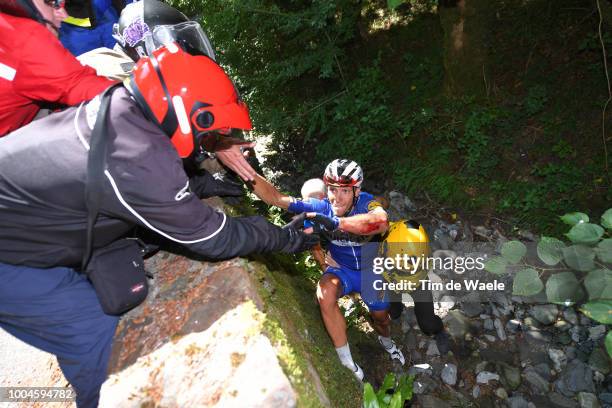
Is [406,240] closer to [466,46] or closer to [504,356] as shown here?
[504,356]

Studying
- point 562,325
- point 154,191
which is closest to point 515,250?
point 154,191

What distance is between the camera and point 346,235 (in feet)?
13.9

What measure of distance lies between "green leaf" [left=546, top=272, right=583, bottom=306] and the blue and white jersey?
1.99 meters

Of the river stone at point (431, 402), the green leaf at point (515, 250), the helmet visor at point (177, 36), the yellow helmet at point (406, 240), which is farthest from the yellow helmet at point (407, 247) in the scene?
the helmet visor at point (177, 36)

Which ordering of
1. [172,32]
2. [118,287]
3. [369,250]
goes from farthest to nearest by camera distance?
[369,250], [172,32], [118,287]

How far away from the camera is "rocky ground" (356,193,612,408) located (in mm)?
4371

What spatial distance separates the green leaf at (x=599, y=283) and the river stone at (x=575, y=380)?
9.94 ft

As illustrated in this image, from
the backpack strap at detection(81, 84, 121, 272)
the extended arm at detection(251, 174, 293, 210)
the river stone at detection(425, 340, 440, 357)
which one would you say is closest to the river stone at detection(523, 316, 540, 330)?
the river stone at detection(425, 340, 440, 357)

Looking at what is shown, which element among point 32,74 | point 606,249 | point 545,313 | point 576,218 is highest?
point 32,74

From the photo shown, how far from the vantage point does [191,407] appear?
231 centimetres

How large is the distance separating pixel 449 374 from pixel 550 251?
116 inches

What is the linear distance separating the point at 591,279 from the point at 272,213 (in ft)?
18.1

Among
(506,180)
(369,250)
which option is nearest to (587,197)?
(506,180)

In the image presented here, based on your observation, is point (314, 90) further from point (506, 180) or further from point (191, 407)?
point (191, 407)
